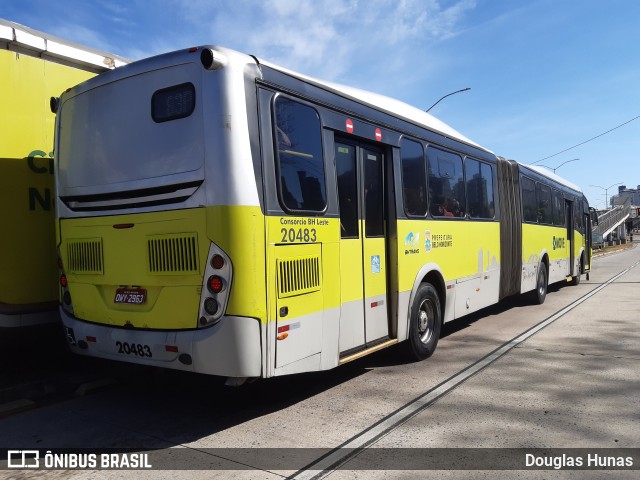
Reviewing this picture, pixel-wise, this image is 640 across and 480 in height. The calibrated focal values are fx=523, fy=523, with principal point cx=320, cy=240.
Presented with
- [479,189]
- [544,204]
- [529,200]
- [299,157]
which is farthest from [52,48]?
[544,204]

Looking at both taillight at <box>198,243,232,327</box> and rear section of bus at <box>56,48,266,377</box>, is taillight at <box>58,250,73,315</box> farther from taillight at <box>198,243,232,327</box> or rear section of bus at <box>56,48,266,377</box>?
taillight at <box>198,243,232,327</box>

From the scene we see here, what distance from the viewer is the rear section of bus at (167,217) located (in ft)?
13.6

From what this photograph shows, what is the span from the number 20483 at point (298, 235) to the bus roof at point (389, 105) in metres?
1.45

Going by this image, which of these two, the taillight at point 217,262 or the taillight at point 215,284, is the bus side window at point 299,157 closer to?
the taillight at point 217,262

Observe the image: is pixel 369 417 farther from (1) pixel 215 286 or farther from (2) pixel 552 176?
(2) pixel 552 176

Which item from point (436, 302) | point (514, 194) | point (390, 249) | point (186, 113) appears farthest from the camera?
point (514, 194)

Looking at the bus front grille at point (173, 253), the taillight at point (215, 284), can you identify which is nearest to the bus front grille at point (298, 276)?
the taillight at point (215, 284)

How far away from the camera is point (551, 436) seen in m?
4.43

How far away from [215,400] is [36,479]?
197 centimetres

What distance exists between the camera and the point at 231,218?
4.09 m

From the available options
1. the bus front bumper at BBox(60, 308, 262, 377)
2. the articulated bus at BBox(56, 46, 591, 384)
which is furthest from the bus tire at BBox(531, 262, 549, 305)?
the bus front bumper at BBox(60, 308, 262, 377)

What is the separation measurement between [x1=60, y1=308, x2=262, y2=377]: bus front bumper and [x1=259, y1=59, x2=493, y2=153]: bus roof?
230 centimetres

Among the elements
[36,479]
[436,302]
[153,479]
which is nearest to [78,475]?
[36,479]

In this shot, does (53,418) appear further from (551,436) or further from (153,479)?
(551,436)
